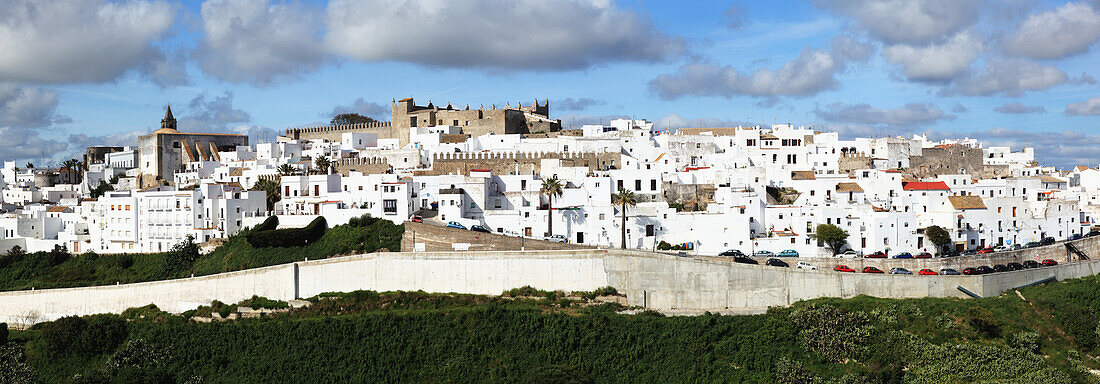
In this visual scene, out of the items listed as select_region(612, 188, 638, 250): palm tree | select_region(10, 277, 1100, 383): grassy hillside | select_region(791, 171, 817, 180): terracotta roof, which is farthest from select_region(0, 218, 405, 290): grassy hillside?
select_region(791, 171, 817, 180): terracotta roof

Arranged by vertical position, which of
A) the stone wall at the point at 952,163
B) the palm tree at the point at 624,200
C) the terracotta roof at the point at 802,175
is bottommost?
the palm tree at the point at 624,200

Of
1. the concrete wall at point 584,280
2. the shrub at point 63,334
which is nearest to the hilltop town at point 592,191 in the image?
the concrete wall at point 584,280

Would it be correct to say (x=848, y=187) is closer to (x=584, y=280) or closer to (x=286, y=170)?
(x=584, y=280)

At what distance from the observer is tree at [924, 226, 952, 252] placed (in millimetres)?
37625

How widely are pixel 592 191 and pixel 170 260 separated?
18.4 meters

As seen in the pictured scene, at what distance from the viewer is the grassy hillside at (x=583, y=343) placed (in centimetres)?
2675

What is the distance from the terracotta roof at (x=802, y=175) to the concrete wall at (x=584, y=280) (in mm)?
12349

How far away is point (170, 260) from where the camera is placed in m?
43.9

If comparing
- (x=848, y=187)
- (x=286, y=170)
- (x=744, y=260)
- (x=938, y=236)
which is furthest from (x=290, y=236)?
(x=938, y=236)

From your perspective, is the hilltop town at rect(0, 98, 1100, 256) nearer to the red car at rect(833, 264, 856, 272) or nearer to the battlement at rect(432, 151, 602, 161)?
the battlement at rect(432, 151, 602, 161)

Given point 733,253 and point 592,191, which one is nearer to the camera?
point 733,253

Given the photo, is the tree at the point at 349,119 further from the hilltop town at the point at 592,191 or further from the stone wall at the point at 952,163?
the stone wall at the point at 952,163

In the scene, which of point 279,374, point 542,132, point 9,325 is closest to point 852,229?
point 279,374

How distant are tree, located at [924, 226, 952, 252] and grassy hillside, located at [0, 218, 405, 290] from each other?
65.0ft
